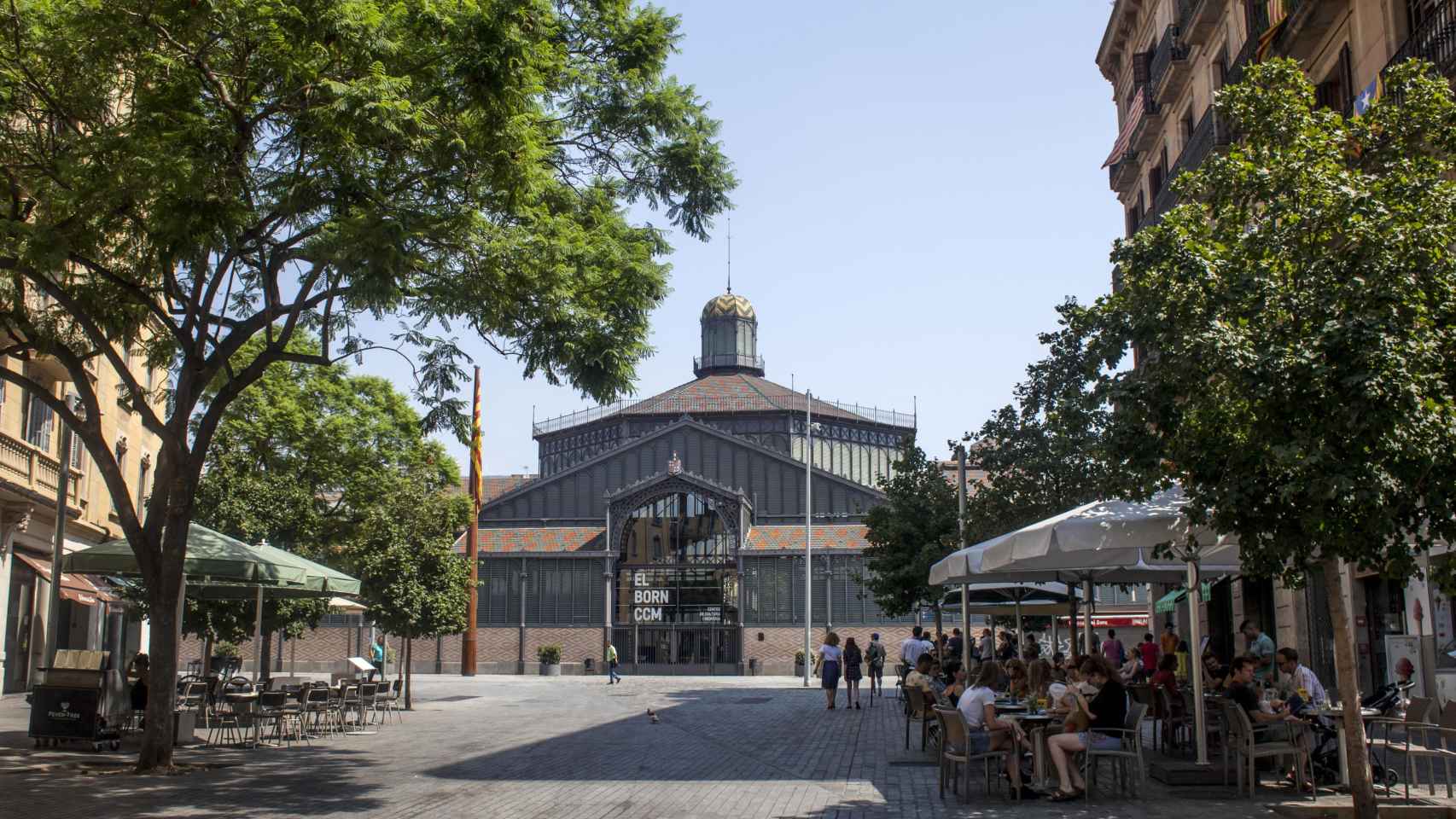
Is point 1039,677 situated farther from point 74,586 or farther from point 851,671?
point 74,586

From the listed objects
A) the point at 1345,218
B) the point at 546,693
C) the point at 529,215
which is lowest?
the point at 546,693

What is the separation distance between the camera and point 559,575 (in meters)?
63.7

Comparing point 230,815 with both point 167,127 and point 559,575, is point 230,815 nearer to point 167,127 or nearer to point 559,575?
point 167,127

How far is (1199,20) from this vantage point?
28047 mm

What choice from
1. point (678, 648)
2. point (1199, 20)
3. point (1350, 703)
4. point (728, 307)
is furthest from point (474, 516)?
point (728, 307)

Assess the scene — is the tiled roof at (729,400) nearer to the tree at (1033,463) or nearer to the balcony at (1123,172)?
the balcony at (1123,172)

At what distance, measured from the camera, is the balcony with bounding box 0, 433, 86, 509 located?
25752 mm

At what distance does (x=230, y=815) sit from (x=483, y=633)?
2074 inches

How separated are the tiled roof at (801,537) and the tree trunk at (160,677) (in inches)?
1883

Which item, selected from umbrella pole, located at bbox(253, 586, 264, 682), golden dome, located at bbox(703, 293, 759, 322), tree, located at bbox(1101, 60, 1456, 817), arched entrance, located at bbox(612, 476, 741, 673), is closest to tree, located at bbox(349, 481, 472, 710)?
umbrella pole, located at bbox(253, 586, 264, 682)

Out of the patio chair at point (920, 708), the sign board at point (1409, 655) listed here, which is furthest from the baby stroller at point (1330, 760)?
the sign board at point (1409, 655)

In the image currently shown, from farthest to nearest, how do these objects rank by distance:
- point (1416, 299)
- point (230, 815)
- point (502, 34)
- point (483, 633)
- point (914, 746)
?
1. point (483, 633)
2. point (914, 746)
3. point (502, 34)
4. point (230, 815)
5. point (1416, 299)

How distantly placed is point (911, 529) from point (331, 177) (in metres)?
24.1

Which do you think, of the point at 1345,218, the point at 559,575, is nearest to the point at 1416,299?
the point at 1345,218
